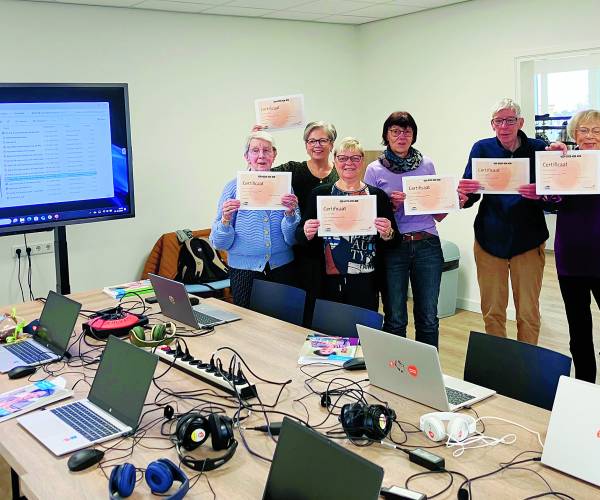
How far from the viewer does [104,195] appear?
176 inches

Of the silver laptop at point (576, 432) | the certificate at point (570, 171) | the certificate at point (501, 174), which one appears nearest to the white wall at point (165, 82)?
the certificate at point (501, 174)

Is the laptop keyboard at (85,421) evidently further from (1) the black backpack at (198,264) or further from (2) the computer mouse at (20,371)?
(1) the black backpack at (198,264)

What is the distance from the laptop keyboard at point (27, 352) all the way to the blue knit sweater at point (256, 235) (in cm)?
109

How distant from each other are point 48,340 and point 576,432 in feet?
6.94

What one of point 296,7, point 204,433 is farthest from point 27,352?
point 296,7

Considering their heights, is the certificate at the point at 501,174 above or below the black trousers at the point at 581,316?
above

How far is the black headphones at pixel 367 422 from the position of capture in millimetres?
1899

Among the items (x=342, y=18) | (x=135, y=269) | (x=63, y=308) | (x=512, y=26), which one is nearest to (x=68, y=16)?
(x=135, y=269)

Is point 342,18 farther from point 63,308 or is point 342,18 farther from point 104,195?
point 63,308

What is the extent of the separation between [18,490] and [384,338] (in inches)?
67.0

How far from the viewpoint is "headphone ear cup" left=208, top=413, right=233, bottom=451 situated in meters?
1.86

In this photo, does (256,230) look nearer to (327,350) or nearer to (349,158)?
(349,158)

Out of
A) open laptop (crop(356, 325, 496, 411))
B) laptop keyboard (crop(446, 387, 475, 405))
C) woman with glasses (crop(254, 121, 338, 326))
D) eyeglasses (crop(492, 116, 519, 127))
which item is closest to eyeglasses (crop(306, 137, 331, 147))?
woman with glasses (crop(254, 121, 338, 326))

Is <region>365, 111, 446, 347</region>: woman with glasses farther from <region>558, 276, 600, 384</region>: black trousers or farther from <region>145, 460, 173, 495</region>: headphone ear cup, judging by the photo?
<region>145, 460, 173, 495</region>: headphone ear cup
